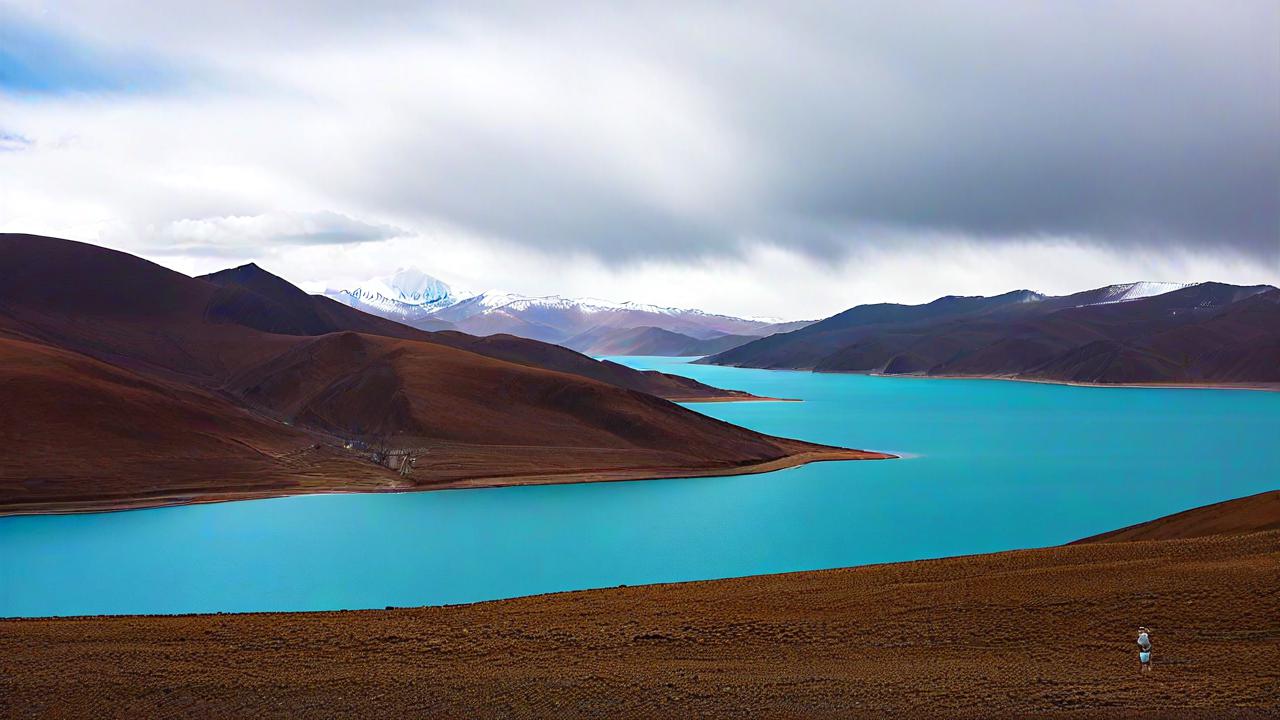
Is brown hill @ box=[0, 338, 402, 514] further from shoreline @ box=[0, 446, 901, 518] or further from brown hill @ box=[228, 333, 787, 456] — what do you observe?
brown hill @ box=[228, 333, 787, 456]

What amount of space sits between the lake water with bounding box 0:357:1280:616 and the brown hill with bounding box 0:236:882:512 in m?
4.78

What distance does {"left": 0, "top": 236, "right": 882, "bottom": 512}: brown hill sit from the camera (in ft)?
201

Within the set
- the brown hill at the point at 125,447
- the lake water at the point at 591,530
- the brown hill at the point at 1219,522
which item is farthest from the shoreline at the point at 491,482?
the brown hill at the point at 1219,522

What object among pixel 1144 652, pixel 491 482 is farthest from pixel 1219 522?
pixel 491 482

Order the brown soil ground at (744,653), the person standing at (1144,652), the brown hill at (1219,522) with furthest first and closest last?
the brown hill at (1219,522), the person standing at (1144,652), the brown soil ground at (744,653)

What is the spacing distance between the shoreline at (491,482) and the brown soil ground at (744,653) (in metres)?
34.3

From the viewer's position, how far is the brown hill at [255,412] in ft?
201

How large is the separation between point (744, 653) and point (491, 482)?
47.5 metres

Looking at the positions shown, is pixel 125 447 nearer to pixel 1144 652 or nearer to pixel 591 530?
pixel 591 530

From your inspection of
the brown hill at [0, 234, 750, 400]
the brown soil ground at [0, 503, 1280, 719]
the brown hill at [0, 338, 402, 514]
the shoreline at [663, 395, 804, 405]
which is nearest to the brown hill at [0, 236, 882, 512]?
the brown hill at [0, 338, 402, 514]

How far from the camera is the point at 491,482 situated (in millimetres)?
66562

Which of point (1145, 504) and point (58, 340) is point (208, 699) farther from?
point (58, 340)

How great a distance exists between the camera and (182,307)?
12525cm

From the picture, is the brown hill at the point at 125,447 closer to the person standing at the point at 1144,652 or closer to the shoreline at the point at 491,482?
the shoreline at the point at 491,482
